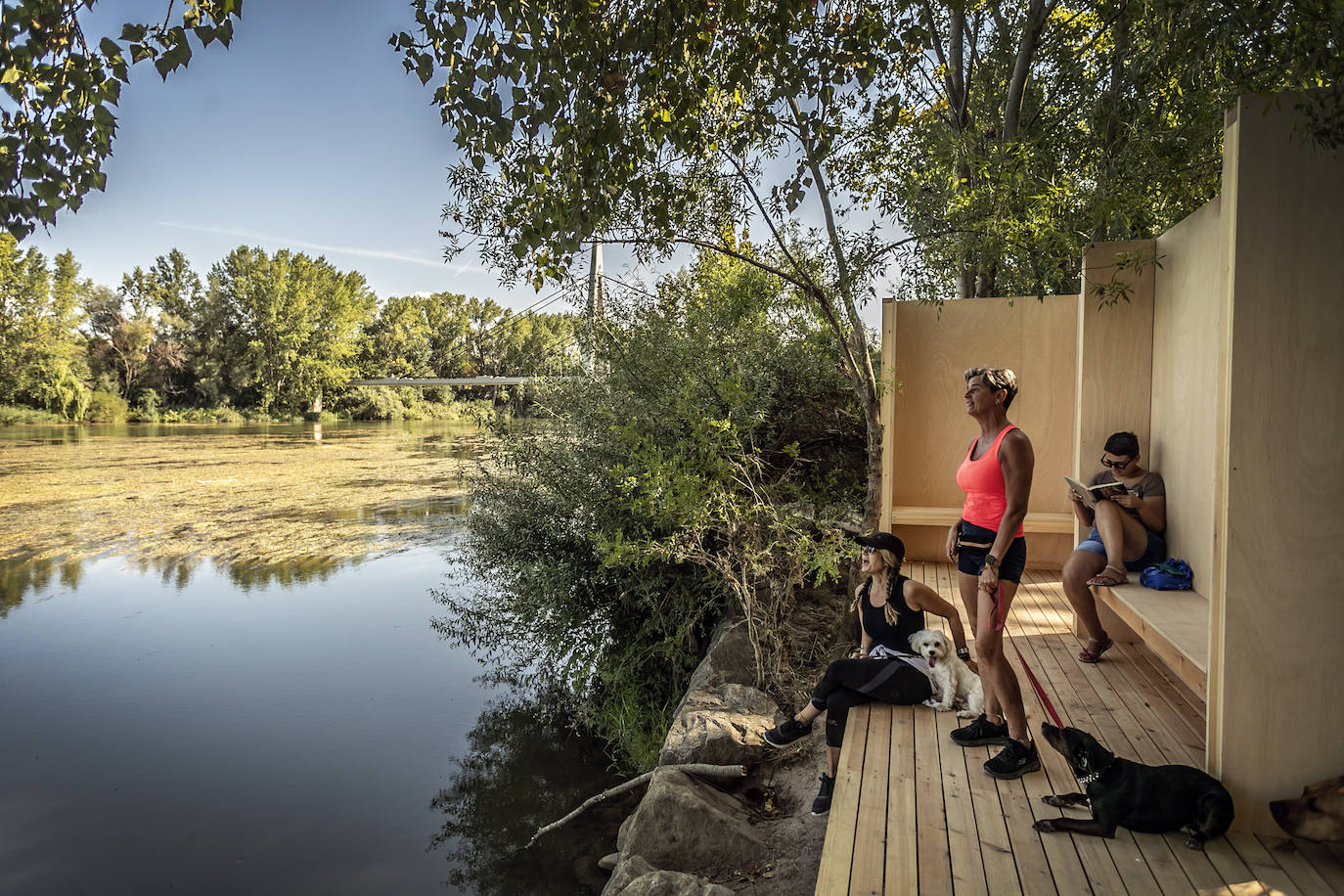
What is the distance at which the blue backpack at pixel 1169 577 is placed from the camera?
368 centimetres

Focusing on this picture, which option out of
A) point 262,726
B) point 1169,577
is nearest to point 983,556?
point 1169,577

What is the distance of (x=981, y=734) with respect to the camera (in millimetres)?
2963

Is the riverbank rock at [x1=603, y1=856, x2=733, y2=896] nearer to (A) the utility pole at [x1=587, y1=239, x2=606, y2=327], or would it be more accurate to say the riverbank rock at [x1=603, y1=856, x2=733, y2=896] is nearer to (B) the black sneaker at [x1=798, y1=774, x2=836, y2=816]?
(B) the black sneaker at [x1=798, y1=774, x2=836, y2=816]

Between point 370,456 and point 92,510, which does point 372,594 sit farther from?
point 370,456

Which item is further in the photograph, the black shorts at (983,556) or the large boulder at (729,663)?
the large boulder at (729,663)

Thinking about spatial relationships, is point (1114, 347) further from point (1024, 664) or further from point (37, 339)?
point (37, 339)

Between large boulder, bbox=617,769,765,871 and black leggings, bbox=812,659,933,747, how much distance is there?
2.46ft

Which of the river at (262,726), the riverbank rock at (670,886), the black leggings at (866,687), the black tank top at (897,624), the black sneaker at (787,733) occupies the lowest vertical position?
the river at (262,726)

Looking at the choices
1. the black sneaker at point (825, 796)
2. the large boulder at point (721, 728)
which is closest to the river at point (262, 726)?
the large boulder at point (721, 728)

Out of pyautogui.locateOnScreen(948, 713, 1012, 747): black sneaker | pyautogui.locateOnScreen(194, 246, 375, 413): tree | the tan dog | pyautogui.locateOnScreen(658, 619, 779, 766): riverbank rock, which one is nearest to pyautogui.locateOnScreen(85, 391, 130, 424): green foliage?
pyautogui.locateOnScreen(194, 246, 375, 413): tree

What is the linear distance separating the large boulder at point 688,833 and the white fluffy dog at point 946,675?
3.85ft

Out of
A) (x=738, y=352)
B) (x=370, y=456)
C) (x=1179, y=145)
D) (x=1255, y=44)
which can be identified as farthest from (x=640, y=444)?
(x=370, y=456)

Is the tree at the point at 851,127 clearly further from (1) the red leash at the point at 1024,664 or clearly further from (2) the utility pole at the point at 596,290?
(1) the red leash at the point at 1024,664

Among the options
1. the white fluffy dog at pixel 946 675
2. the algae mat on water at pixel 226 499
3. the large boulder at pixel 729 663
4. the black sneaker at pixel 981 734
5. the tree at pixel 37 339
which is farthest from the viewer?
the tree at pixel 37 339
